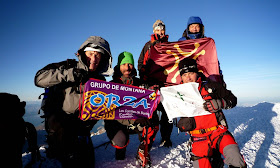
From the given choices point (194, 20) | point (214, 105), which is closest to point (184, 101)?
point (214, 105)

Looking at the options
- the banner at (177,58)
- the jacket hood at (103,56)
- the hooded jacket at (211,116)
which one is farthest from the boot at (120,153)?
the banner at (177,58)

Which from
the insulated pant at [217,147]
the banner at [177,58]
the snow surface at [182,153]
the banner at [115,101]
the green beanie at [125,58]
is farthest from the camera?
the banner at [177,58]

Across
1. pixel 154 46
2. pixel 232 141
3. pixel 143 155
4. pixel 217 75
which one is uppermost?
pixel 154 46

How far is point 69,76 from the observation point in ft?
9.81

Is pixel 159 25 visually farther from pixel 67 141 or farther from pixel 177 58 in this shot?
pixel 67 141

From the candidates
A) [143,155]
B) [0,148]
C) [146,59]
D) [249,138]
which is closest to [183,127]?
[143,155]

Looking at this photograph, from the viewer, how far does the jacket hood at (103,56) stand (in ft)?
12.0

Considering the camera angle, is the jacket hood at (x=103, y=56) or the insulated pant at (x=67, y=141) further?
the jacket hood at (x=103, y=56)

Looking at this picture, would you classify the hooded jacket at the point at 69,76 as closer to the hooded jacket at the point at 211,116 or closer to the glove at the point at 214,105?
the hooded jacket at the point at 211,116

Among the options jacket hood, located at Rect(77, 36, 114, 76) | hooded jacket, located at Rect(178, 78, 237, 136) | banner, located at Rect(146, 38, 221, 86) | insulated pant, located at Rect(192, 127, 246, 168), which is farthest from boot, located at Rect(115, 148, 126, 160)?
banner, located at Rect(146, 38, 221, 86)

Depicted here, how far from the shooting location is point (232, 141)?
122 inches

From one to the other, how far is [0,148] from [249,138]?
7.98 m

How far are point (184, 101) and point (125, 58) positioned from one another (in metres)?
2.31

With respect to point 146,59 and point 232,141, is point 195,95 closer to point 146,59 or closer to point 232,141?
point 232,141
